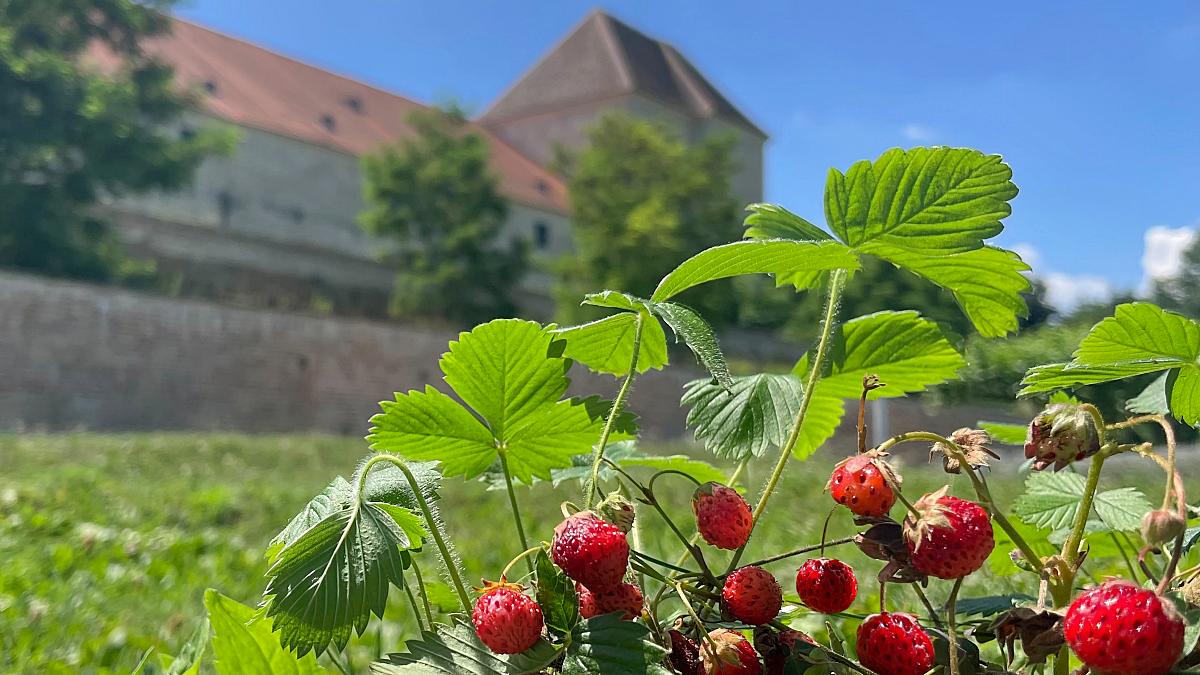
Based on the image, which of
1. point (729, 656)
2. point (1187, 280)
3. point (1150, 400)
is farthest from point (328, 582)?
point (1187, 280)

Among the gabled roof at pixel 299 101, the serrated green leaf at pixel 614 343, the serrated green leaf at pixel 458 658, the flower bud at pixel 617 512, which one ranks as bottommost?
the serrated green leaf at pixel 458 658

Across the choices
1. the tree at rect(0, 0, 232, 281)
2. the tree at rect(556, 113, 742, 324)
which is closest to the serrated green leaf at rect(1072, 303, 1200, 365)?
the tree at rect(0, 0, 232, 281)

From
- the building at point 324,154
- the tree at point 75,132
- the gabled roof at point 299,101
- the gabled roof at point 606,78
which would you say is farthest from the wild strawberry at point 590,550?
the gabled roof at point 606,78

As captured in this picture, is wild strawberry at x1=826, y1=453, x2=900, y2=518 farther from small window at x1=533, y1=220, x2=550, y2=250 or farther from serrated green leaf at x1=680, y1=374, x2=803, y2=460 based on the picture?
small window at x1=533, y1=220, x2=550, y2=250

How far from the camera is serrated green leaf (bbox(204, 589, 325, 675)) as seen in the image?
21.1 inches

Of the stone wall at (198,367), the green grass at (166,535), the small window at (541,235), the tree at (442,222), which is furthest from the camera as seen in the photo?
the small window at (541,235)

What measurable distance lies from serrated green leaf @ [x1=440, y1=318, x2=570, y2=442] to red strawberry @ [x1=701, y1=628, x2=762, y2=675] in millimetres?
145

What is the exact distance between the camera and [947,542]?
0.37 metres

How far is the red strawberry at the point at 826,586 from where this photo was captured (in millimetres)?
434

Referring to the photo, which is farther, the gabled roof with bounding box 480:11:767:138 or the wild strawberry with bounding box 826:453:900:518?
the gabled roof with bounding box 480:11:767:138

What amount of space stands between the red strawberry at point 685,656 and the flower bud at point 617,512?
0.17 feet

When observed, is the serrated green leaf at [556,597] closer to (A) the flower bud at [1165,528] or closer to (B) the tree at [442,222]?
(A) the flower bud at [1165,528]

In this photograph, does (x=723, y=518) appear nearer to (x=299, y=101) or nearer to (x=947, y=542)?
(x=947, y=542)

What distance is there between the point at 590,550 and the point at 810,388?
151mm
